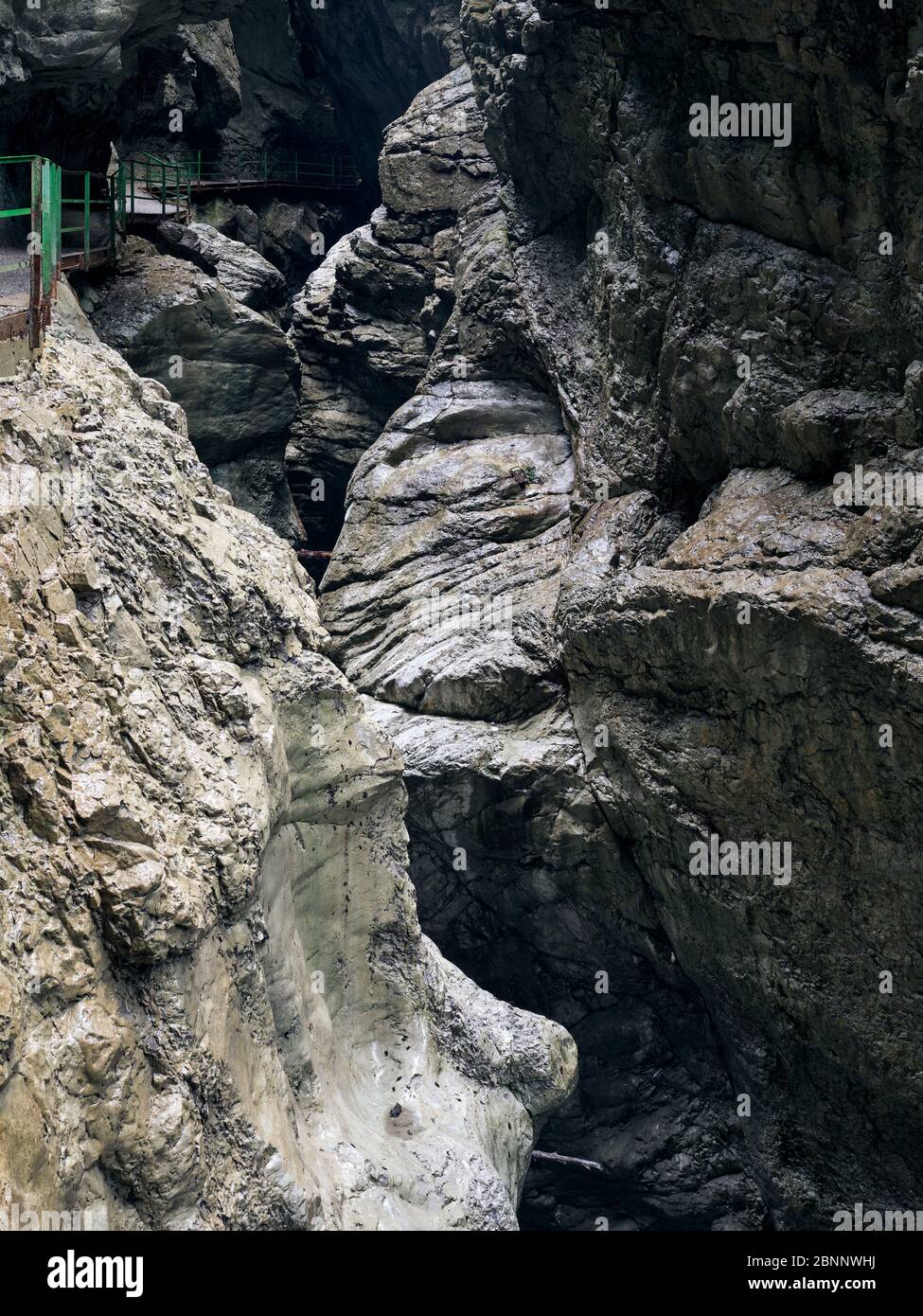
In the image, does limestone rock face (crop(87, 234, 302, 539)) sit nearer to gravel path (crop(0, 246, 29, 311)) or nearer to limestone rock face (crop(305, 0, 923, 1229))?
limestone rock face (crop(305, 0, 923, 1229))

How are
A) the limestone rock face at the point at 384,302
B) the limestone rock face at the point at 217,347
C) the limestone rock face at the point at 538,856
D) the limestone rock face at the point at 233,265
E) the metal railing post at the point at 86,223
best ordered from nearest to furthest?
the limestone rock face at the point at 538,856 < the metal railing post at the point at 86,223 < the limestone rock face at the point at 217,347 < the limestone rock face at the point at 233,265 < the limestone rock face at the point at 384,302

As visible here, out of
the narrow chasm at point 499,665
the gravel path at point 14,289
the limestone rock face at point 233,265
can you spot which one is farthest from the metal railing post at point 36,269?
the limestone rock face at point 233,265

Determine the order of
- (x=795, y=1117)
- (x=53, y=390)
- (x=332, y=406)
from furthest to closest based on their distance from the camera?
1. (x=332, y=406)
2. (x=795, y=1117)
3. (x=53, y=390)

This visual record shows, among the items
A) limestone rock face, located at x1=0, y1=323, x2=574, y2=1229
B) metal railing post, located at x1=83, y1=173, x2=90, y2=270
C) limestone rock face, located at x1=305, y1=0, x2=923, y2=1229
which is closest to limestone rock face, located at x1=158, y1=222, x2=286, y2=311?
metal railing post, located at x1=83, y1=173, x2=90, y2=270

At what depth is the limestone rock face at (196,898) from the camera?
4.73 m

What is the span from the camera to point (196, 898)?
523 cm

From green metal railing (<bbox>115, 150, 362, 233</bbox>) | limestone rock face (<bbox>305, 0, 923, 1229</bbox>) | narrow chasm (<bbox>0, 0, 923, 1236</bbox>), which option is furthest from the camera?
green metal railing (<bbox>115, 150, 362, 233</bbox>)

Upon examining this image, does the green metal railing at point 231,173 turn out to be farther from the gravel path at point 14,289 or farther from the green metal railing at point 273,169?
the gravel path at point 14,289

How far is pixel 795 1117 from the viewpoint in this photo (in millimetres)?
11094

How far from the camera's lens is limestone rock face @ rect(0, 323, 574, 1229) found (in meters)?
4.73

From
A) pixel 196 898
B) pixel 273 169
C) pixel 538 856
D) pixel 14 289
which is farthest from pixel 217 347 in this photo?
pixel 196 898

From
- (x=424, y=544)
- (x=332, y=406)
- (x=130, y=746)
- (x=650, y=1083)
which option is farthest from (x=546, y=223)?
(x=130, y=746)

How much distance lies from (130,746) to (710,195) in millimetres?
7774
